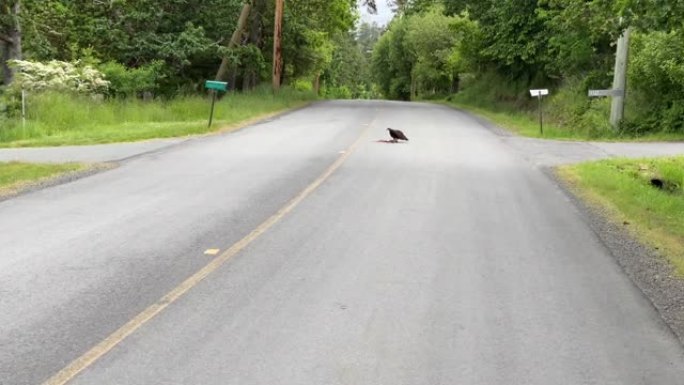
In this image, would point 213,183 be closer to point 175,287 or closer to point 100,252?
point 100,252

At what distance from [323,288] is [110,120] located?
17.0 meters

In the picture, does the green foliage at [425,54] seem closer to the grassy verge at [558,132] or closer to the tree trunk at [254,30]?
the grassy verge at [558,132]

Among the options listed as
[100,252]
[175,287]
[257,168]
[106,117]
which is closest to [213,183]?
[257,168]

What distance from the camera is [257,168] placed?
43.3 ft

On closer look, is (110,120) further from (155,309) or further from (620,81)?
(155,309)

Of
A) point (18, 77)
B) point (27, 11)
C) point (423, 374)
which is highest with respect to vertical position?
point (27, 11)

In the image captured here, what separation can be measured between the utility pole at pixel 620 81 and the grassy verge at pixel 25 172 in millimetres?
15358

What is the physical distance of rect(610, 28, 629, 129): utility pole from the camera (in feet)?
68.6

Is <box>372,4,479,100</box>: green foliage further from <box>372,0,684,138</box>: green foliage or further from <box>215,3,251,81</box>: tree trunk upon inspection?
<box>215,3,251,81</box>: tree trunk

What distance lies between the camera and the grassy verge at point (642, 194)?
8672mm

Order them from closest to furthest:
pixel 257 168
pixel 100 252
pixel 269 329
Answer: pixel 269 329, pixel 100 252, pixel 257 168

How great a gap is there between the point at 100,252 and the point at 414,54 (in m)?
65.0

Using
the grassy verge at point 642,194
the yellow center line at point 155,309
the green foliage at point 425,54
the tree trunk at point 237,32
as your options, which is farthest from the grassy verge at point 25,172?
the green foliage at point 425,54

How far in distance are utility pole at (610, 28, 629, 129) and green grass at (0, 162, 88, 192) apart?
1537 centimetres
